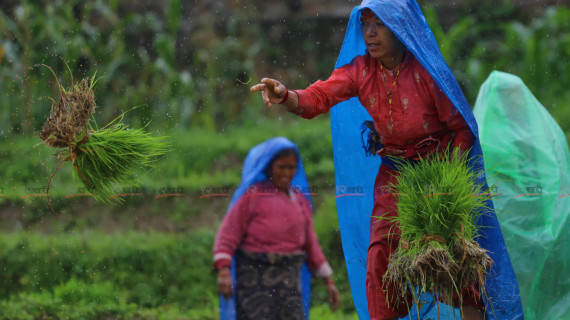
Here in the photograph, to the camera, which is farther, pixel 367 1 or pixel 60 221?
pixel 60 221

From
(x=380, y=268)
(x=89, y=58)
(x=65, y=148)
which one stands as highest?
(x=89, y=58)

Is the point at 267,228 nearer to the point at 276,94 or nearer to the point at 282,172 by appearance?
the point at 282,172

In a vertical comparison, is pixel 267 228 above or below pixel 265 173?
below

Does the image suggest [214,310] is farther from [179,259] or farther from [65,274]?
[65,274]

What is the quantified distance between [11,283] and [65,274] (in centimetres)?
55

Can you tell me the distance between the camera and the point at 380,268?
3623 millimetres

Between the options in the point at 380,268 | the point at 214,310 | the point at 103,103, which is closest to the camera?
the point at 380,268

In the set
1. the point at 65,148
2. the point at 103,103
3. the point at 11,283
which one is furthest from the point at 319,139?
the point at 65,148

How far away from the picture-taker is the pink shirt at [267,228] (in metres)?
5.00

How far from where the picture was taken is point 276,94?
3564 mm

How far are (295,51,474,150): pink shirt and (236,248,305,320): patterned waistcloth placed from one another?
1.55 m

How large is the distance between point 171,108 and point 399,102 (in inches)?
238

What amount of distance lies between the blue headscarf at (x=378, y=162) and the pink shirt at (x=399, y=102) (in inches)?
2.5

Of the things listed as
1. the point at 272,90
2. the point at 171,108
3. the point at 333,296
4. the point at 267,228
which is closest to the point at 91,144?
the point at 272,90
